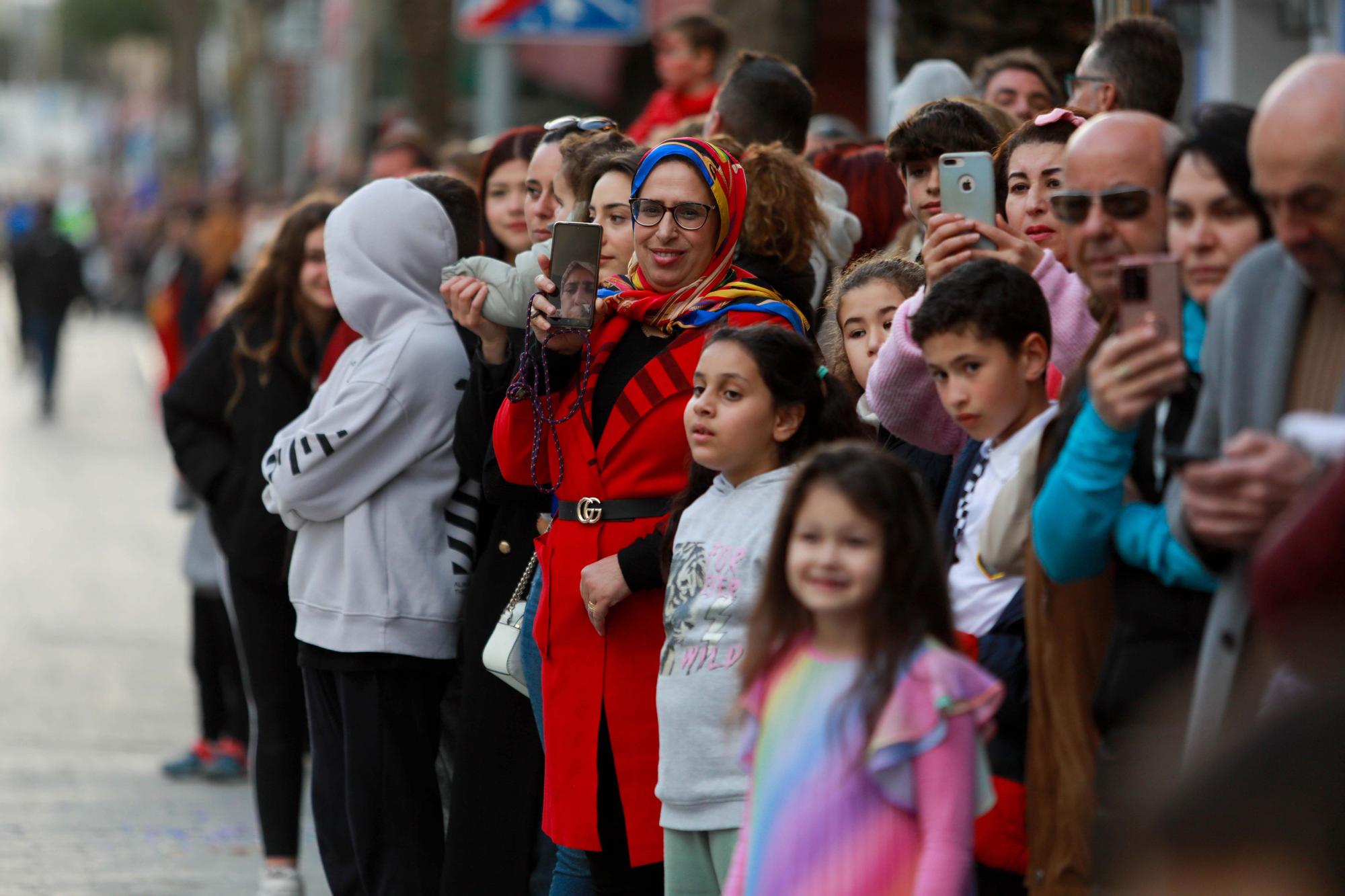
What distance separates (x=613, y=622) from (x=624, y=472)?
335 mm

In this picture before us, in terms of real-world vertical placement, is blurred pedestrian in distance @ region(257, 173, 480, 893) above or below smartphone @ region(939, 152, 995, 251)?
below

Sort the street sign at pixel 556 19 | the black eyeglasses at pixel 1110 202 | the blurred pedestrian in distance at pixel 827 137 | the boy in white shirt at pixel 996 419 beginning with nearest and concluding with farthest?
the black eyeglasses at pixel 1110 202, the boy in white shirt at pixel 996 419, the blurred pedestrian in distance at pixel 827 137, the street sign at pixel 556 19

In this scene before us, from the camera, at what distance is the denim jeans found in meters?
4.56

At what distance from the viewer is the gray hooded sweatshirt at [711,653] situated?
3.86 metres

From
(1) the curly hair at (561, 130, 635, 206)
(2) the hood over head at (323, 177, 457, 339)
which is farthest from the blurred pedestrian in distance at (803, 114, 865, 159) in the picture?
(2) the hood over head at (323, 177, 457, 339)

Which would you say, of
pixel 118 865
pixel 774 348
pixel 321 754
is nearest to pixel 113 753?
pixel 118 865

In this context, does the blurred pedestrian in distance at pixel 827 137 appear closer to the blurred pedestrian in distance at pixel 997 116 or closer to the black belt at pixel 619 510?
the blurred pedestrian in distance at pixel 997 116

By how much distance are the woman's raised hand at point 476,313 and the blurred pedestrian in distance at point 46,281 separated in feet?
64.4

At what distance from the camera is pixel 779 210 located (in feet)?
16.1

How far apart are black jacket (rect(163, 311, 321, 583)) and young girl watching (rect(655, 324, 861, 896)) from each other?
106 inches

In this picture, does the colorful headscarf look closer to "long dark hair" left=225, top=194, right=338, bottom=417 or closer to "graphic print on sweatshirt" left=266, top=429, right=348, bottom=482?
"graphic print on sweatshirt" left=266, top=429, right=348, bottom=482

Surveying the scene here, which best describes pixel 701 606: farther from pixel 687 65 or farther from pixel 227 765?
pixel 227 765

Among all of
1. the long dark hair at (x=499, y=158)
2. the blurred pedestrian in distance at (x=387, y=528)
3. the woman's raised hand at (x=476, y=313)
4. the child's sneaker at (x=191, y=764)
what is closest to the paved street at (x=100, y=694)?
the child's sneaker at (x=191, y=764)

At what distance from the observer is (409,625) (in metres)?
5.27
